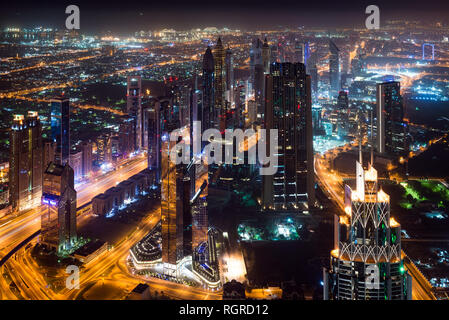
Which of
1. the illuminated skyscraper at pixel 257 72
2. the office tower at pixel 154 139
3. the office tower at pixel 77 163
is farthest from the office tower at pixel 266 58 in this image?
the office tower at pixel 77 163

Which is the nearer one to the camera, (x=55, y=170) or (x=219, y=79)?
(x=55, y=170)

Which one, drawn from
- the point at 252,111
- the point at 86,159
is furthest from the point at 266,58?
the point at 86,159

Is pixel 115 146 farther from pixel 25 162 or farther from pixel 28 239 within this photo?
pixel 28 239

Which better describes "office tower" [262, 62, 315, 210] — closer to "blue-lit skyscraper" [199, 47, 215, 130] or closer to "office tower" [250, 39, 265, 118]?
"blue-lit skyscraper" [199, 47, 215, 130]

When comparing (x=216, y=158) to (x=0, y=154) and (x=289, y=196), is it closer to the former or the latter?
(x=289, y=196)

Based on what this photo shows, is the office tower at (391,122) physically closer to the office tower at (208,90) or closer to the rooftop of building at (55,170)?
the office tower at (208,90)
